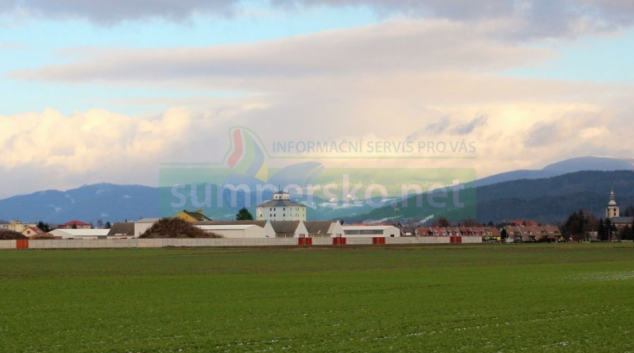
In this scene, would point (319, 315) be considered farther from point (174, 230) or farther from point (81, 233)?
point (81, 233)

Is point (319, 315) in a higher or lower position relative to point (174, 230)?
lower

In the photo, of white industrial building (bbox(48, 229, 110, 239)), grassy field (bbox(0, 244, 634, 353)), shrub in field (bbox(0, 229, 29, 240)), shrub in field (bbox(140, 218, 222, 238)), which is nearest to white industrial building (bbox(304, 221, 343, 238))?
shrub in field (bbox(140, 218, 222, 238))

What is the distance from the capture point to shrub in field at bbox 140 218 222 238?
148250 mm

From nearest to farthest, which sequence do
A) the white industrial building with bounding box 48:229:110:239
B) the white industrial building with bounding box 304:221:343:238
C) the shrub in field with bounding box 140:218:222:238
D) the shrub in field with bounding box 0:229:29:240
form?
the shrub in field with bounding box 0:229:29:240 → the shrub in field with bounding box 140:218:222:238 → the white industrial building with bounding box 48:229:110:239 → the white industrial building with bounding box 304:221:343:238

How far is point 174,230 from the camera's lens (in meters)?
150

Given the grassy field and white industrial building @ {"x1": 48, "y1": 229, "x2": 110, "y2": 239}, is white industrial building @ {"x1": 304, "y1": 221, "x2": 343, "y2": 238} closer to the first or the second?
white industrial building @ {"x1": 48, "y1": 229, "x2": 110, "y2": 239}

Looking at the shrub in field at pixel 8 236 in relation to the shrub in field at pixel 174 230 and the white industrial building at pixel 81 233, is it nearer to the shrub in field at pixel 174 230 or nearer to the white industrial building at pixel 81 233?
the shrub in field at pixel 174 230


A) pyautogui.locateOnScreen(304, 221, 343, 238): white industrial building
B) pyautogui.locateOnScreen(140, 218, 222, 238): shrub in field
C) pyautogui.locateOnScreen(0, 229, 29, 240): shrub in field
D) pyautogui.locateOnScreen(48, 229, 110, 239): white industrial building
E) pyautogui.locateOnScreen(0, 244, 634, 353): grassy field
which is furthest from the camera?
pyautogui.locateOnScreen(304, 221, 343, 238): white industrial building

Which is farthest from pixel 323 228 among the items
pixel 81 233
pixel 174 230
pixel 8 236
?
pixel 8 236

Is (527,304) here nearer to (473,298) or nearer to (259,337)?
(473,298)

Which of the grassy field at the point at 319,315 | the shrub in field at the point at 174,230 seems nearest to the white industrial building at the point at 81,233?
the shrub in field at the point at 174,230

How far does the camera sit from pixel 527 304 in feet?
92.4

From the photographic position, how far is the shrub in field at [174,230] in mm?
148250

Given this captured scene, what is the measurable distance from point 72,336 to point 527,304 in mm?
14375
